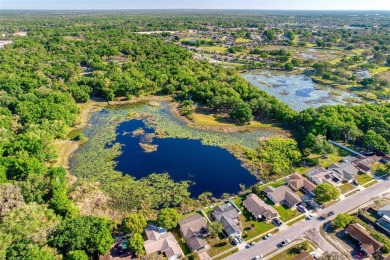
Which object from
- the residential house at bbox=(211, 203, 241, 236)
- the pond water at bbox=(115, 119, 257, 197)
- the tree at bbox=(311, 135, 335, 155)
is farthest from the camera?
the tree at bbox=(311, 135, 335, 155)

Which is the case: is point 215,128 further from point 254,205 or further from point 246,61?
point 246,61

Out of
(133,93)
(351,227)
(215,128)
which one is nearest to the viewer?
(351,227)

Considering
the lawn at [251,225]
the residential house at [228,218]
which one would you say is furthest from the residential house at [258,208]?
the residential house at [228,218]

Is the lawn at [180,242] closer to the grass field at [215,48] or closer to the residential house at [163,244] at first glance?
the residential house at [163,244]

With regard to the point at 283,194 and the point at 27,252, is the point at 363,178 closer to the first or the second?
the point at 283,194

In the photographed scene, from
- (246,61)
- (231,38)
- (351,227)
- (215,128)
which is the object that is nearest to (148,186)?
(215,128)

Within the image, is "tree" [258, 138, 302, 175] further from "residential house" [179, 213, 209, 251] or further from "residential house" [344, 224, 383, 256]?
"residential house" [179, 213, 209, 251]

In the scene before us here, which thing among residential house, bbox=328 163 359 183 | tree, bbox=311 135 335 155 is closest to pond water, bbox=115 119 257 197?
residential house, bbox=328 163 359 183
